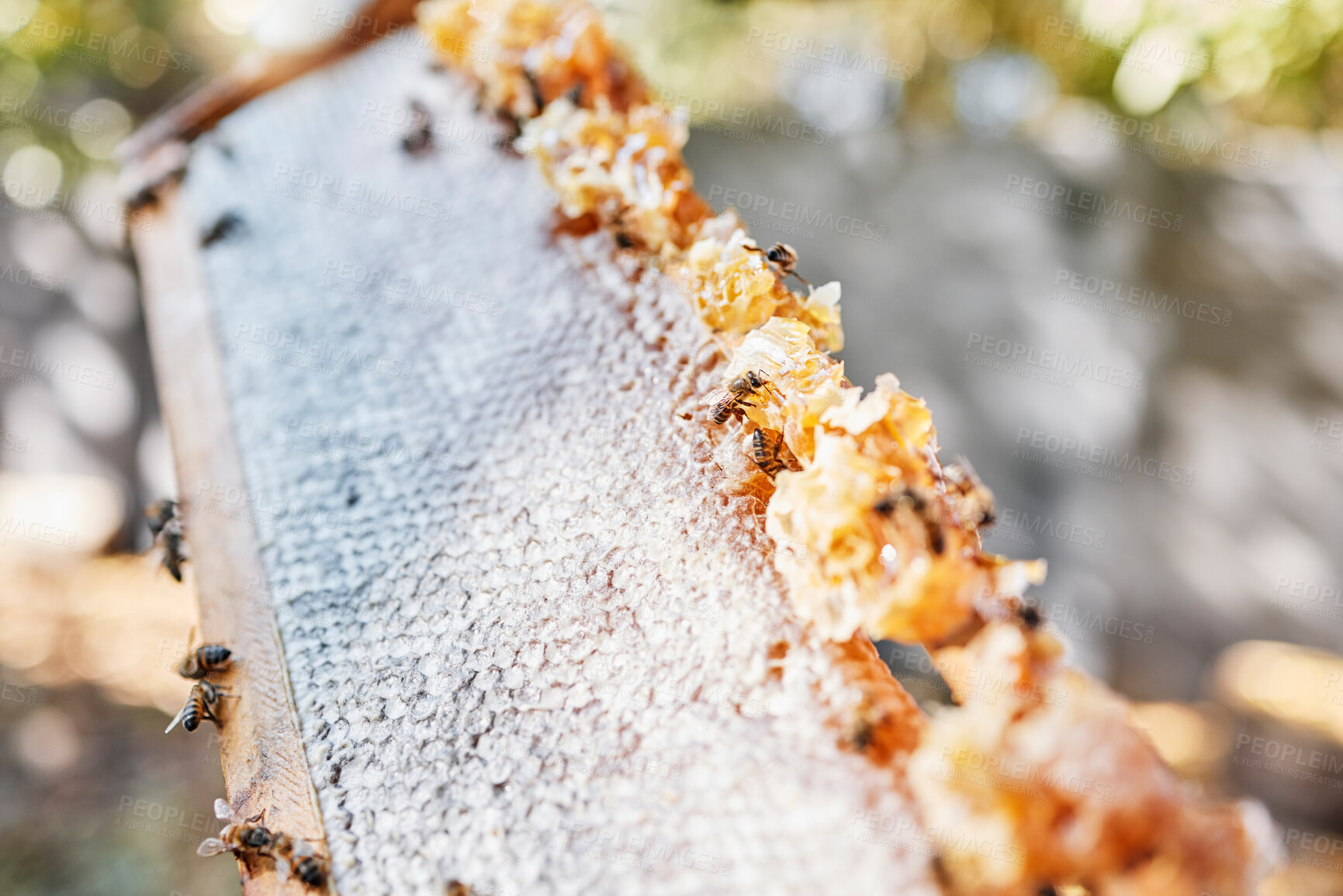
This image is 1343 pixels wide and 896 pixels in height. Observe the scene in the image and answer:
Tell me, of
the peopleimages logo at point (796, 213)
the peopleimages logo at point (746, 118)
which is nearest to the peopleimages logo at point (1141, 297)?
the peopleimages logo at point (796, 213)

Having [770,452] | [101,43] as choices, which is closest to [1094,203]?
[770,452]

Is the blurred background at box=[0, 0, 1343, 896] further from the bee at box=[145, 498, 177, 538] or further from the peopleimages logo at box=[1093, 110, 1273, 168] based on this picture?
the bee at box=[145, 498, 177, 538]

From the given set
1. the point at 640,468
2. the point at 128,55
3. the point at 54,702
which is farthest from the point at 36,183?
the point at 640,468

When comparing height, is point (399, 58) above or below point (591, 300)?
above

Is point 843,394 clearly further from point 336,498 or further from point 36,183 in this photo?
point 36,183

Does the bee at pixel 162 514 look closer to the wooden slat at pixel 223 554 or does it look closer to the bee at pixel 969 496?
the wooden slat at pixel 223 554

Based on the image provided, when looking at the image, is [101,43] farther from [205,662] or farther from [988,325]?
[988,325]

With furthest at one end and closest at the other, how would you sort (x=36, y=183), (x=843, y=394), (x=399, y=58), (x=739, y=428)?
(x=36, y=183) < (x=399, y=58) < (x=739, y=428) < (x=843, y=394)
